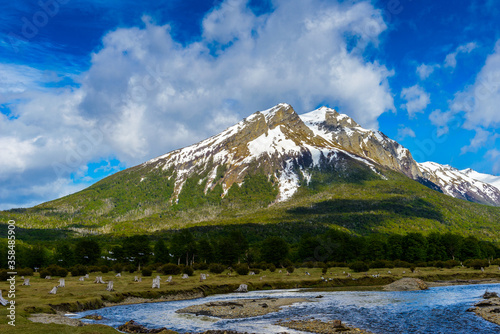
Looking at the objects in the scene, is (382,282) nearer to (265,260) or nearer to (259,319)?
(259,319)

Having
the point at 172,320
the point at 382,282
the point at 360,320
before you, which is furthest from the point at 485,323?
the point at 382,282

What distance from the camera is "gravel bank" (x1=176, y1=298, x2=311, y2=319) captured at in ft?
146

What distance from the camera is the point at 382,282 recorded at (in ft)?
259

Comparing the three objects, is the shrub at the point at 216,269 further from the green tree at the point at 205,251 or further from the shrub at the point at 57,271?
the shrub at the point at 57,271

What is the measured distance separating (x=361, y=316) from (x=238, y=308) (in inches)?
678

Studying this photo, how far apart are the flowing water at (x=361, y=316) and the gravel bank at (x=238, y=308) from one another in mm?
1983

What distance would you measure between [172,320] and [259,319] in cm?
1060

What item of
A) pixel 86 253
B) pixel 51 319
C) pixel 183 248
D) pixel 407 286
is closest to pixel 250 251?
pixel 183 248

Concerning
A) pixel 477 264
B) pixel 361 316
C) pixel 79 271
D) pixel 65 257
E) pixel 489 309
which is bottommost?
pixel 477 264

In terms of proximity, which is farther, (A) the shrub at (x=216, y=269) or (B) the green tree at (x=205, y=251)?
(B) the green tree at (x=205, y=251)

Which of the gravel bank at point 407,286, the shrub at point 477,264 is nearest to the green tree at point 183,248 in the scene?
the gravel bank at point 407,286

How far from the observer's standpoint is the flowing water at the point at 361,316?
3394cm

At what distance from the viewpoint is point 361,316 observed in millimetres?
39750

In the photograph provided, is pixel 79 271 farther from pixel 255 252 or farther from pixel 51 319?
pixel 255 252
